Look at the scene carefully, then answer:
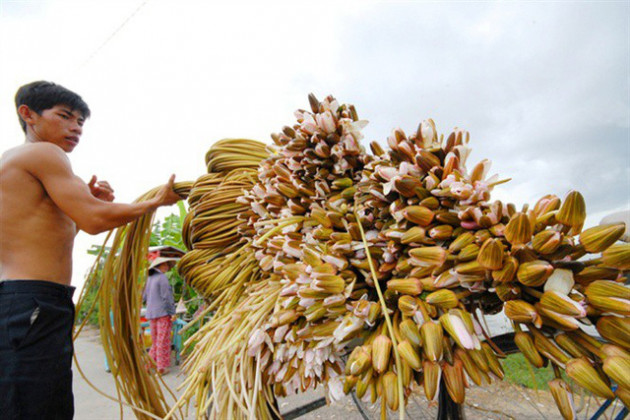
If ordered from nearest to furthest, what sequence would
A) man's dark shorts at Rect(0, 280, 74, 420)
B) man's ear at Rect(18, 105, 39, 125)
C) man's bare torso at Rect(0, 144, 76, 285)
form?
man's dark shorts at Rect(0, 280, 74, 420), man's bare torso at Rect(0, 144, 76, 285), man's ear at Rect(18, 105, 39, 125)

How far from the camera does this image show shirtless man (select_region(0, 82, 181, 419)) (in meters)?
1.11

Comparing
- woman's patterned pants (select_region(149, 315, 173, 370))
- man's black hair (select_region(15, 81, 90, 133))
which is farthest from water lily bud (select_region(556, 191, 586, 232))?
woman's patterned pants (select_region(149, 315, 173, 370))

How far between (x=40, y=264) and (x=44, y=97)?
734 mm

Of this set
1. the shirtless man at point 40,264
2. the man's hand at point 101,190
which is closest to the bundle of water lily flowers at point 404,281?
the shirtless man at point 40,264

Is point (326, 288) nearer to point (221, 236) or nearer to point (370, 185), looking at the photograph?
point (370, 185)

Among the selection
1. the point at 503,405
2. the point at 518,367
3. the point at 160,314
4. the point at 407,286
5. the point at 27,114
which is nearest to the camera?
the point at 407,286

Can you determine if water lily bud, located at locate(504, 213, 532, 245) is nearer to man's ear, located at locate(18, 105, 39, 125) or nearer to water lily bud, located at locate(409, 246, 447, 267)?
water lily bud, located at locate(409, 246, 447, 267)

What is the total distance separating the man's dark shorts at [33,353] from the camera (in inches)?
43.0

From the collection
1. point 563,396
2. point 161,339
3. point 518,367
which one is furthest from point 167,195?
point 161,339

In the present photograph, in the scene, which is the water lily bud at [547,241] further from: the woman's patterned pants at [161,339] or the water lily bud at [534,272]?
the woman's patterned pants at [161,339]

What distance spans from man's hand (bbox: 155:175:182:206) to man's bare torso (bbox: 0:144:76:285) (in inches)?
19.9

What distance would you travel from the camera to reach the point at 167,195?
115cm

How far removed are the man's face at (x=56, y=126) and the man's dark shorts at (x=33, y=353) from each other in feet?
2.04

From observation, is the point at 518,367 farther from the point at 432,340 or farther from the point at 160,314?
the point at 160,314
